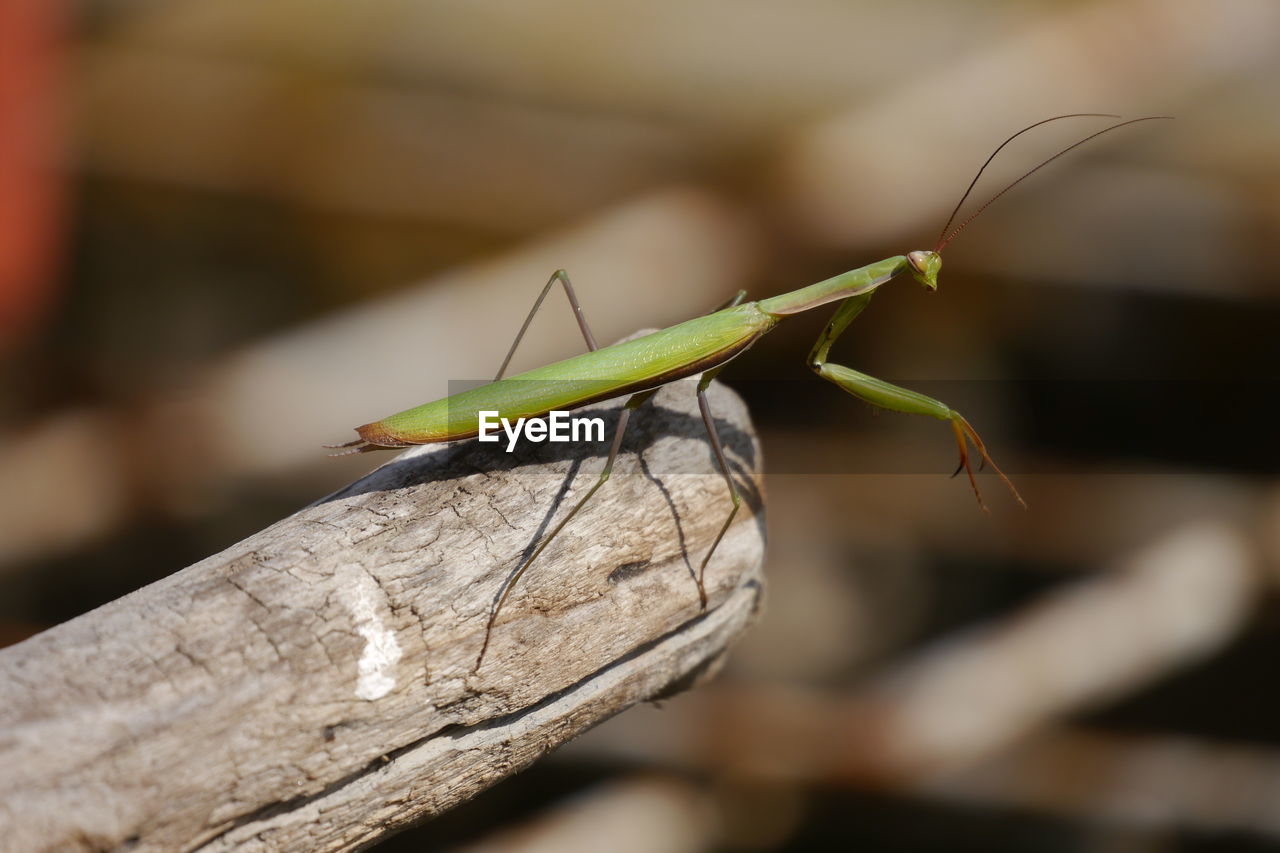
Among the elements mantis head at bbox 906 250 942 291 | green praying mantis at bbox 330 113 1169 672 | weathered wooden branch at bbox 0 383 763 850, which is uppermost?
mantis head at bbox 906 250 942 291

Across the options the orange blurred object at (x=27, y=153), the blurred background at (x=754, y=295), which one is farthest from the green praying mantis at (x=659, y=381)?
the orange blurred object at (x=27, y=153)

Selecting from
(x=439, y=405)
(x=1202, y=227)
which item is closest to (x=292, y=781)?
(x=439, y=405)

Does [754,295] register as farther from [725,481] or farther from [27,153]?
[27,153]

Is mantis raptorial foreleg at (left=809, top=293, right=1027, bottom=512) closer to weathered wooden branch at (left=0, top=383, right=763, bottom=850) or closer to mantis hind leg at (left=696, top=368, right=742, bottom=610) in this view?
mantis hind leg at (left=696, top=368, right=742, bottom=610)

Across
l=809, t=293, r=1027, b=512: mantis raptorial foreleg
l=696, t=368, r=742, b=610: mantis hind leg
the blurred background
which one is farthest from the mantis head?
the blurred background

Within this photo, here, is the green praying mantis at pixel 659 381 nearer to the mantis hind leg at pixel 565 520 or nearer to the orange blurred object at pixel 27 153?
the mantis hind leg at pixel 565 520

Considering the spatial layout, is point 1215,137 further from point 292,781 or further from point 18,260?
point 18,260

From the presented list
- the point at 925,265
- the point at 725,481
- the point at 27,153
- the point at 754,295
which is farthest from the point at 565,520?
the point at 27,153
